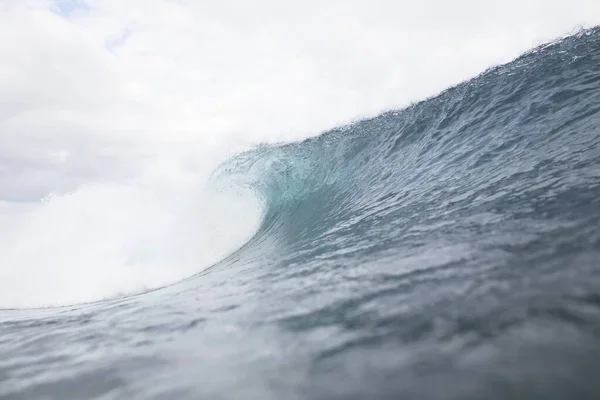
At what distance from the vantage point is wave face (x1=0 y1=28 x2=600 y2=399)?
7.13 feet

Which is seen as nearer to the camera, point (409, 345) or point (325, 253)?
point (409, 345)

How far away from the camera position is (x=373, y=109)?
46.2 feet

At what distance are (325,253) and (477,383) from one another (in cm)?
362

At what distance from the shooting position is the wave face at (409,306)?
7.13 feet

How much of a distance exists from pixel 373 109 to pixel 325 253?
9691 mm

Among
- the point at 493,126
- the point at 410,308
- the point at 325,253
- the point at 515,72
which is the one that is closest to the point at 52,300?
the point at 325,253

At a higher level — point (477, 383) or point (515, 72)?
point (515, 72)

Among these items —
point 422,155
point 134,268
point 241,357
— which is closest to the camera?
point 241,357

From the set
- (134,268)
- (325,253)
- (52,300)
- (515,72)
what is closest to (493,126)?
(515,72)

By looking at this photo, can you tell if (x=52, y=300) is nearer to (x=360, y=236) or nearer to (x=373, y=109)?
(x=360, y=236)

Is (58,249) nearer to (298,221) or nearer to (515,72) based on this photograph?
(298,221)

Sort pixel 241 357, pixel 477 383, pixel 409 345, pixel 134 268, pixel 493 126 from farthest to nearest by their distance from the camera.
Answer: pixel 134 268 < pixel 493 126 < pixel 241 357 < pixel 409 345 < pixel 477 383

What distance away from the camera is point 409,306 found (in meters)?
3.02

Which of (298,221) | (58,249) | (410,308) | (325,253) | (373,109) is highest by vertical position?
(373,109)
